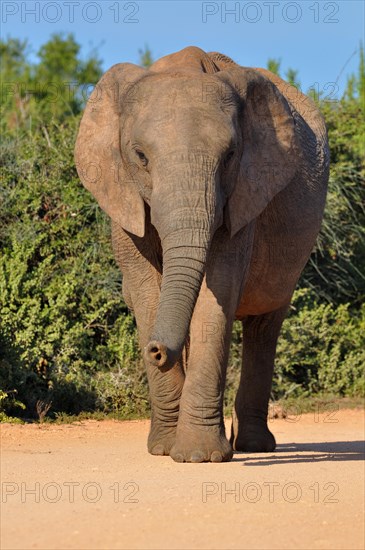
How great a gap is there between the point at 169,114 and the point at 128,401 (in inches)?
215

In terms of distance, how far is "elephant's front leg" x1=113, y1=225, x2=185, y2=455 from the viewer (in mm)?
8594

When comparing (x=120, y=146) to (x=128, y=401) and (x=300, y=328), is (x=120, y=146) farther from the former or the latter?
(x=300, y=328)

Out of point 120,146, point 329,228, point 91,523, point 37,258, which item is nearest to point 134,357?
point 37,258

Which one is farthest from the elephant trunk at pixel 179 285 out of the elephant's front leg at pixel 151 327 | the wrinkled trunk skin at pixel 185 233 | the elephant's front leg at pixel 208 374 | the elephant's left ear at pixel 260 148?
the elephant's front leg at pixel 151 327

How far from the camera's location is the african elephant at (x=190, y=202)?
7.69 m

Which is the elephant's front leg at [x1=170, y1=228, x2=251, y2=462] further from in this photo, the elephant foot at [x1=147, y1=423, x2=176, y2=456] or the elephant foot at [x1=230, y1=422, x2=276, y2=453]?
the elephant foot at [x1=230, y1=422, x2=276, y2=453]

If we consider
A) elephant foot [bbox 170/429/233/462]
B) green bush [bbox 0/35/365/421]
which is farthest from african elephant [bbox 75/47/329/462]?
green bush [bbox 0/35/365/421]

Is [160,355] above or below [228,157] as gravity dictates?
below

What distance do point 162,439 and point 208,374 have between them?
82 centimetres

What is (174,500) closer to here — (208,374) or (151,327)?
(208,374)

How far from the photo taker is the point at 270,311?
34.6 feet

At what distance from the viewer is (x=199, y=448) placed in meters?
8.03

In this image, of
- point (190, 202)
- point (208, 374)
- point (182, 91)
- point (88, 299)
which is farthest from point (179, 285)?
point (88, 299)

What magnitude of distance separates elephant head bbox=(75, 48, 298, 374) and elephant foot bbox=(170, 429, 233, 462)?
0.99m
